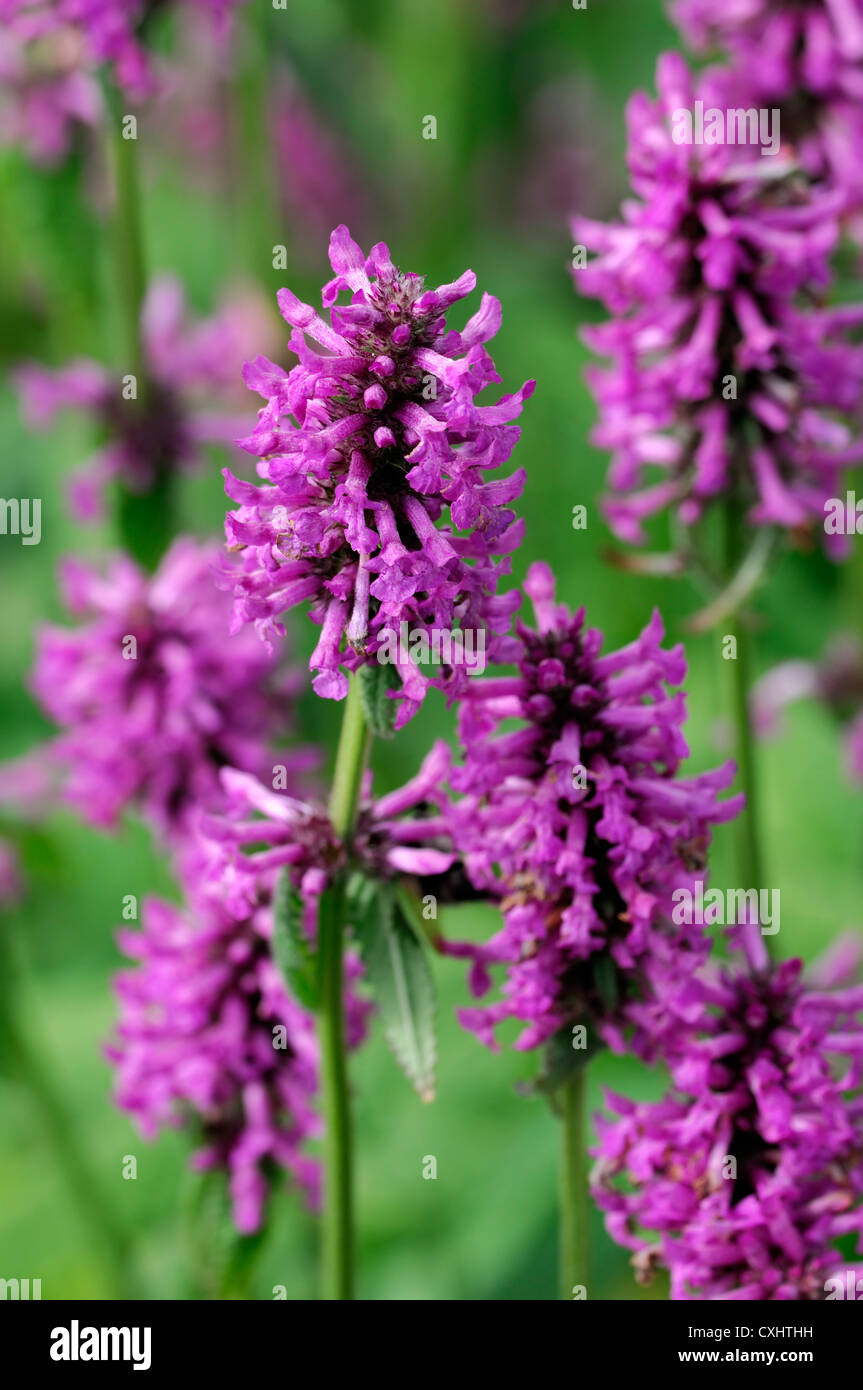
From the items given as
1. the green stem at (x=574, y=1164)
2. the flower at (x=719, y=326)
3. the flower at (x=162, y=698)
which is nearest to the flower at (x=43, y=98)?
the flower at (x=162, y=698)

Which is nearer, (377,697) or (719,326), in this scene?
(377,697)

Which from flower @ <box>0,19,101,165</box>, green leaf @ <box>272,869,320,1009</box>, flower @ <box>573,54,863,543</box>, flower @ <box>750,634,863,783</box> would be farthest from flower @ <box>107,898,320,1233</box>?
flower @ <box>0,19,101,165</box>

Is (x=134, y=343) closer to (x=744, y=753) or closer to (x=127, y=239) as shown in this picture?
(x=127, y=239)

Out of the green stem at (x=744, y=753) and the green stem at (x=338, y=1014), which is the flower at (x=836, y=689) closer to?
the green stem at (x=744, y=753)

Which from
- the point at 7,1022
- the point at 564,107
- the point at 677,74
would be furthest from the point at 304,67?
the point at 7,1022

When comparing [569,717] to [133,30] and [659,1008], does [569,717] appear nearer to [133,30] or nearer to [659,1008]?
[659,1008]

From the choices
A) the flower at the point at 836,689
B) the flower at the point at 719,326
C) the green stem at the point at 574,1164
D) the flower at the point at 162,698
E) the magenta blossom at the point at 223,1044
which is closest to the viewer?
the green stem at the point at 574,1164

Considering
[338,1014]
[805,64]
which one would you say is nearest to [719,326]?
[805,64]
